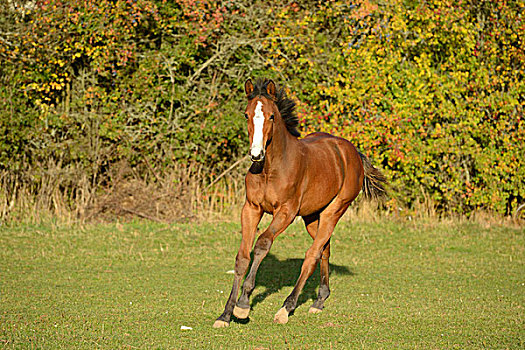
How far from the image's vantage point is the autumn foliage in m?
14.2

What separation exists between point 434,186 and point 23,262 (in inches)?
381

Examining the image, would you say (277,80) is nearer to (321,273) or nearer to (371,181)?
(371,181)

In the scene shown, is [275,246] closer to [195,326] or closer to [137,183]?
[137,183]

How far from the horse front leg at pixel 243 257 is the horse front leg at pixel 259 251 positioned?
3.3 inches

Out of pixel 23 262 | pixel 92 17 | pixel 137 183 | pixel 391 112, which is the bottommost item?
pixel 23 262

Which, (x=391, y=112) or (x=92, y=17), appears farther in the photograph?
(x=391, y=112)

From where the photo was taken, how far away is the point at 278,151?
6.94m

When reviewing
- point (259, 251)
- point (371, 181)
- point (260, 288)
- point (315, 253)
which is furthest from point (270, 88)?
point (260, 288)

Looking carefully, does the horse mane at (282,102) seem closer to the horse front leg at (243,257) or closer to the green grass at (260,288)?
the horse front leg at (243,257)

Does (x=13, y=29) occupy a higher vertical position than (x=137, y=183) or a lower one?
higher

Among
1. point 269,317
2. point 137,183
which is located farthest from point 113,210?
point 269,317

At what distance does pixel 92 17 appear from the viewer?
1390 cm

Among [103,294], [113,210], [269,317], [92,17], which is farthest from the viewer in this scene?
[113,210]

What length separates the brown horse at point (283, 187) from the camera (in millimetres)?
6559
